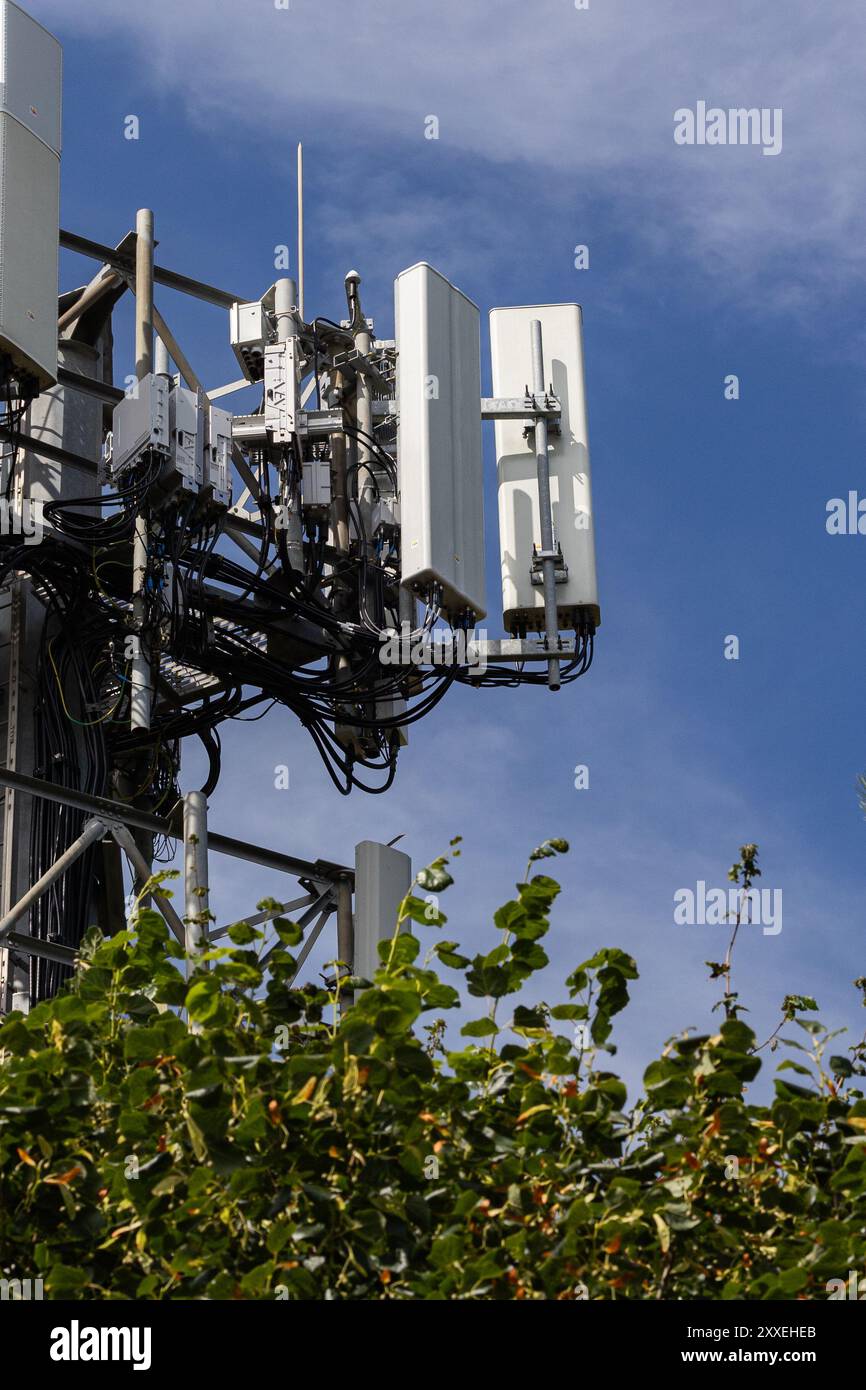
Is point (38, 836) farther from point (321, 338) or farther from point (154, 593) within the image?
point (321, 338)

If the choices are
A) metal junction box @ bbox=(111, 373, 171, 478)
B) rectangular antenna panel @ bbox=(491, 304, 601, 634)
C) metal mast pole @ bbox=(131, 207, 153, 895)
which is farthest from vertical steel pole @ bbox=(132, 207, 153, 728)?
Result: rectangular antenna panel @ bbox=(491, 304, 601, 634)

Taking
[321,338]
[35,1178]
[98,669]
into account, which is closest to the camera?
[35,1178]

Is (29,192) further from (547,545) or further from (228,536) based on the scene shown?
(547,545)

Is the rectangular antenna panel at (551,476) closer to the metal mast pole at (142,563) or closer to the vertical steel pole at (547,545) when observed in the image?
the vertical steel pole at (547,545)

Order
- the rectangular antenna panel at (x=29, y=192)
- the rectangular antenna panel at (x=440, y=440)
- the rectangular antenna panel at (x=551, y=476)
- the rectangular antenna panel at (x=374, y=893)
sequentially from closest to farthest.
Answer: the rectangular antenna panel at (x=374, y=893), the rectangular antenna panel at (x=29, y=192), the rectangular antenna panel at (x=440, y=440), the rectangular antenna panel at (x=551, y=476)

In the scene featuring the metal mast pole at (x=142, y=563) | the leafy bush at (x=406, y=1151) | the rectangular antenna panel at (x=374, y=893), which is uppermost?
the metal mast pole at (x=142, y=563)

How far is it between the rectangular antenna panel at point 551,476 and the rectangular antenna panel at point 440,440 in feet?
2.24

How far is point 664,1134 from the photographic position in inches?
215

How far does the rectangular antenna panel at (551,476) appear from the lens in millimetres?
14789

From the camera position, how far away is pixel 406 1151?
5234 mm

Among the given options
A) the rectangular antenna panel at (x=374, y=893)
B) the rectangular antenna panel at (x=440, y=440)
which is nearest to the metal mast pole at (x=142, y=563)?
the rectangular antenna panel at (x=374, y=893)
